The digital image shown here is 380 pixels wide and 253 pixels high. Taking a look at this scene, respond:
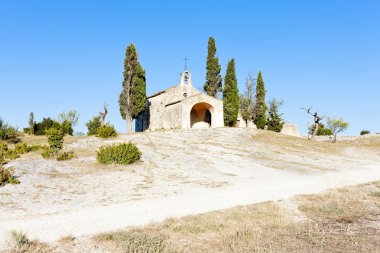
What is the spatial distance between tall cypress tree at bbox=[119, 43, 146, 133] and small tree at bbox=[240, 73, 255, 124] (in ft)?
58.1

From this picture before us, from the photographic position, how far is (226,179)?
1516 cm

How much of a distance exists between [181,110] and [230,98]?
9823mm


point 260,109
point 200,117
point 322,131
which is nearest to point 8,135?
point 200,117

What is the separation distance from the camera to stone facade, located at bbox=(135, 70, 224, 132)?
4091 cm

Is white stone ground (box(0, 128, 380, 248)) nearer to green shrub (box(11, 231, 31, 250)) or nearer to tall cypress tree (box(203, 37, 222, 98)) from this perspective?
green shrub (box(11, 231, 31, 250))

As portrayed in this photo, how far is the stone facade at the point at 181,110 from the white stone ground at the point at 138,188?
1765cm

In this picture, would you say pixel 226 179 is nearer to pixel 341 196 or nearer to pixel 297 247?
pixel 341 196

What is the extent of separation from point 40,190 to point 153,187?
424cm

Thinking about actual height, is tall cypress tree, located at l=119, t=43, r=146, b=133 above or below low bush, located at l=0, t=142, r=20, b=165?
above

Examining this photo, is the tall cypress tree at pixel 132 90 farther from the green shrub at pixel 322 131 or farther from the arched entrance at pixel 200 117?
the green shrub at pixel 322 131

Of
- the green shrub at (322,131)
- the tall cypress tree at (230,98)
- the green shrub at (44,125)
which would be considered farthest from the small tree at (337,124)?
the green shrub at (44,125)

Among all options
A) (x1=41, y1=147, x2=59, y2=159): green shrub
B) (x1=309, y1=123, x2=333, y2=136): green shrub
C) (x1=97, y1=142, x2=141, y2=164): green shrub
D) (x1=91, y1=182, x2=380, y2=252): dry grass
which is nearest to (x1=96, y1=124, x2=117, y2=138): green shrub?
(x1=41, y1=147, x2=59, y2=159): green shrub

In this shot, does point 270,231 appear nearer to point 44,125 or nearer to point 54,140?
point 54,140

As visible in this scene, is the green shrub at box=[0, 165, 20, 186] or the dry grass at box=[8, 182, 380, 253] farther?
the green shrub at box=[0, 165, 20, 186]
